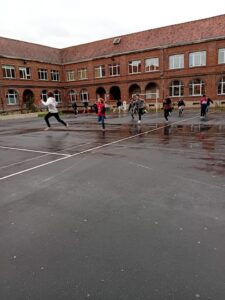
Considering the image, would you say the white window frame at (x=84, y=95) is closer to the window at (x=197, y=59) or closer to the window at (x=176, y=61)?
the window at (x=176, y=61)

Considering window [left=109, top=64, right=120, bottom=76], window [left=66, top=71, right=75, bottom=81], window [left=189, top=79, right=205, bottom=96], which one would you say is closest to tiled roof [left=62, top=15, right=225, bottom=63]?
window [left=109, top=64, right=120, bottom=76]

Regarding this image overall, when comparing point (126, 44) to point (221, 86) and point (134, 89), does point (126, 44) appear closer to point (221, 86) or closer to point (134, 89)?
point (134, 89)

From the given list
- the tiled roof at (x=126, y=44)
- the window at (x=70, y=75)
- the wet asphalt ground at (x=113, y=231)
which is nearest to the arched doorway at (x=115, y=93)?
the tiled roof at (x=126, y=44)

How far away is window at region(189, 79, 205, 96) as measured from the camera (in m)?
37.7

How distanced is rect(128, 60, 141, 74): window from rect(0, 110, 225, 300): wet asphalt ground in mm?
37583

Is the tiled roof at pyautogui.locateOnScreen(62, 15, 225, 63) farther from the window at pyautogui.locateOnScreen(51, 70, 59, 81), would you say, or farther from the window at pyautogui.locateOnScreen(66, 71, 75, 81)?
the window at pyautogui.locateOnScreen(51, 70, 59, 81)

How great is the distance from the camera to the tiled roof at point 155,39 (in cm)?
3641

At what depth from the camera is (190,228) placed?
3.49 meters

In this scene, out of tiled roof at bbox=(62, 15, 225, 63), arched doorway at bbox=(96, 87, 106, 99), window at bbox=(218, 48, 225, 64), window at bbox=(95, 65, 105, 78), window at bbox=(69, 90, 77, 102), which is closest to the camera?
window at bbox=(218, 48, 225, 64)

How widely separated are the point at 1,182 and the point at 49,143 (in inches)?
202

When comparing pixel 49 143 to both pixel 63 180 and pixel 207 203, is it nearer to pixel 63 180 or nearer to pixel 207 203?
pixel 63 180

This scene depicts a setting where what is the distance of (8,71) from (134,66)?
19.6 metres

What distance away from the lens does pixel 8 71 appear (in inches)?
1597

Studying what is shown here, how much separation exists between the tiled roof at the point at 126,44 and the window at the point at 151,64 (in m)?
1.78
